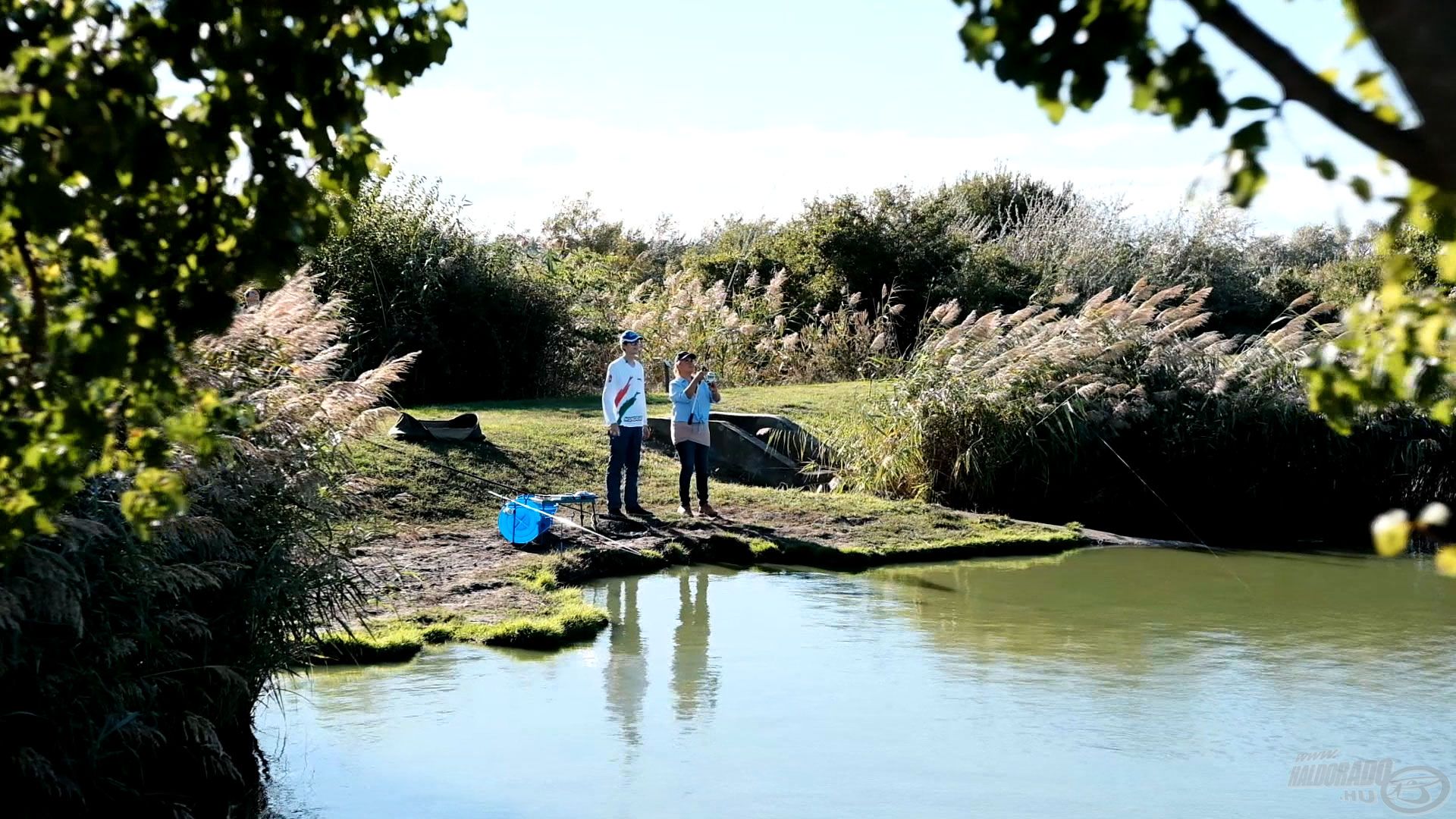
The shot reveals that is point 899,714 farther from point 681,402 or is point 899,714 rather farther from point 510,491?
point 510,491

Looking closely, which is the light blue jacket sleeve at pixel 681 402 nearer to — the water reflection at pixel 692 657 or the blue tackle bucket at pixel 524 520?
the blue tackle bucket at pixel 524 520

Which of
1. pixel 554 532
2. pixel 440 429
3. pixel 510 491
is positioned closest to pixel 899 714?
pixel 554 532

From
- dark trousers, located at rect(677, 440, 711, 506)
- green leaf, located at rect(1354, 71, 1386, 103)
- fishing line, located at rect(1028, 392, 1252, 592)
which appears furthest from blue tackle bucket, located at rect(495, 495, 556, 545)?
green leaf, located at rect(1354, 71, 1386, 103)

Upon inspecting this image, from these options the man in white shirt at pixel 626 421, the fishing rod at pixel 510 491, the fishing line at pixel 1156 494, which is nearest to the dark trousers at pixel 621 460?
the man in white shirt at pixel 626 421

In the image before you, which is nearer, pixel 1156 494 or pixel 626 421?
pixel 626 421

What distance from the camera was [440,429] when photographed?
15617mm

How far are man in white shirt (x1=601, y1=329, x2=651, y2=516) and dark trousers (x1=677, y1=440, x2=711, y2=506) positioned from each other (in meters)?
0.49

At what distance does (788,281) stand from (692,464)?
1403 centimetres

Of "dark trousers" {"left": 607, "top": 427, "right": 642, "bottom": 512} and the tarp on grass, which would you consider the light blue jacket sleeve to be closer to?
"dark trousers" {"left": 607, "top": 427, "right": 642, "bottom": 512}

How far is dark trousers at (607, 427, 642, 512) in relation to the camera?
1401 centimetres

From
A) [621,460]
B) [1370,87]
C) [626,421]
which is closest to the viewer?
[1370,87]

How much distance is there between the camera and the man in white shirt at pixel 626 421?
46.0 ft

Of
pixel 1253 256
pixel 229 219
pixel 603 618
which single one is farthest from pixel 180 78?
pixel 1253 256

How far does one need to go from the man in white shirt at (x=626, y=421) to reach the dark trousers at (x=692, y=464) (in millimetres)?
493
